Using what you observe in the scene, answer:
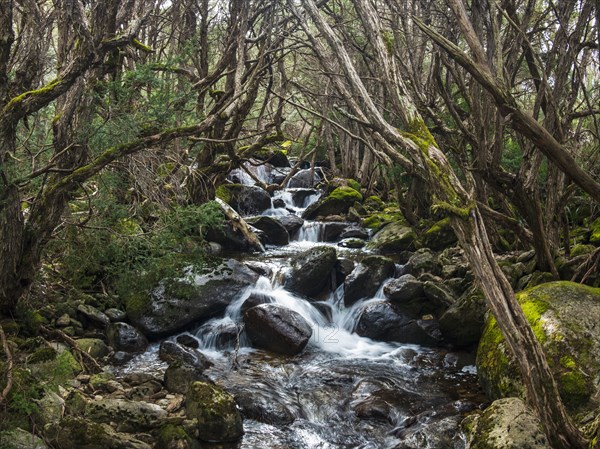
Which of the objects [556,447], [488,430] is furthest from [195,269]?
[556,447]

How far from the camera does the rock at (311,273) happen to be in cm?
1127

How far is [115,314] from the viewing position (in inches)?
349

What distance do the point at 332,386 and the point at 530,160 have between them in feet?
14.2

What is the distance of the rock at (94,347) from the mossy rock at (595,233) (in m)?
8.63

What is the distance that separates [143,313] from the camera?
29.5ft

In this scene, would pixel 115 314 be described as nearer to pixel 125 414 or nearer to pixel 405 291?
pixel 125 414

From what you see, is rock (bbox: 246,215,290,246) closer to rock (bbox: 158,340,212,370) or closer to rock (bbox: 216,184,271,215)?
rock (bbox: 216,184,271,215)

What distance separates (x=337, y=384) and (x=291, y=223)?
922cm

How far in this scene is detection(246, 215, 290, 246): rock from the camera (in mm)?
15477

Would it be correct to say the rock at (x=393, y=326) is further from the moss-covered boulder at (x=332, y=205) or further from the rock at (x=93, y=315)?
the moss-covered boulder at (x=332, y=205)

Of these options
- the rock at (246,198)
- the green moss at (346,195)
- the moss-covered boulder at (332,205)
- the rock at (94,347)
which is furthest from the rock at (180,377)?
the green moss at (346,195)

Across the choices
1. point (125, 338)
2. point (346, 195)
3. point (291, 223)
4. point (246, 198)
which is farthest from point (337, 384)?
point (346, 195)

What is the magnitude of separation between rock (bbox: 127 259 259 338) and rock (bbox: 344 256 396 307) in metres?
2.32

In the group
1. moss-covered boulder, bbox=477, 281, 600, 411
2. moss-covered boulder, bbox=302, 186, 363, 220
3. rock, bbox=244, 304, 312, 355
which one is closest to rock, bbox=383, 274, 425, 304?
rock, bbox=244, 304, 312, 355
